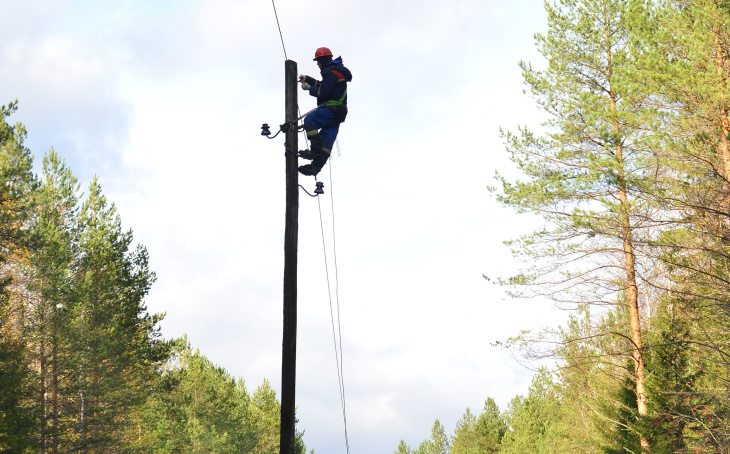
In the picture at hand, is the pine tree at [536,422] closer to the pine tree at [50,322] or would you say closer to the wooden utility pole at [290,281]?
the pine tree at [50,322]

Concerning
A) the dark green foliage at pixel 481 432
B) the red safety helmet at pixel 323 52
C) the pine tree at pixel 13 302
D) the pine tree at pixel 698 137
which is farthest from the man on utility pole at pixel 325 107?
Result: the dark green foliage at pixel 481 432

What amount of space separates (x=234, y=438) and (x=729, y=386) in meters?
33.5

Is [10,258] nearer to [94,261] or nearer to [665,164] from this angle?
[94,261]

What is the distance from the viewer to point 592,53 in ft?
65.5

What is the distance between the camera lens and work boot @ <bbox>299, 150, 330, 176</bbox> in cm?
855

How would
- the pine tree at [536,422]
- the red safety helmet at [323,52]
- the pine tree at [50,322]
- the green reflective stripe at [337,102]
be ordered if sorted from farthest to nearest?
the pine tree at [536,422] → the pine tree at [50,322] → the red safety helmet at [323,52] → the green reflective stripe at [337,102]

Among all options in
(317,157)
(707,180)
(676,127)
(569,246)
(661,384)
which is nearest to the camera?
(317,157)

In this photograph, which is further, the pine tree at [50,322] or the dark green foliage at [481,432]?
the dark green foliage at [481,432]

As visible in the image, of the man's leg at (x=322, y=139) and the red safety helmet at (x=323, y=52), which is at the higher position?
the red safety helmet at (x=323, y=52)

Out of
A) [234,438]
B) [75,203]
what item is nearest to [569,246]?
[75,203]

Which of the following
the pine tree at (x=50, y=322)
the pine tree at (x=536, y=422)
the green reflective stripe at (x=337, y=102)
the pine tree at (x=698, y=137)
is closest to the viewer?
the green reflective stripe at (x=337, y=102)

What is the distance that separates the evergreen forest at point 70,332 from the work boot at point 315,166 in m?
14.3

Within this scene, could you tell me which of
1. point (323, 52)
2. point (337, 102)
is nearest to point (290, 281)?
point (337, 102)

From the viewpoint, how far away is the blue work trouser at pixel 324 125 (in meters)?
8.58
